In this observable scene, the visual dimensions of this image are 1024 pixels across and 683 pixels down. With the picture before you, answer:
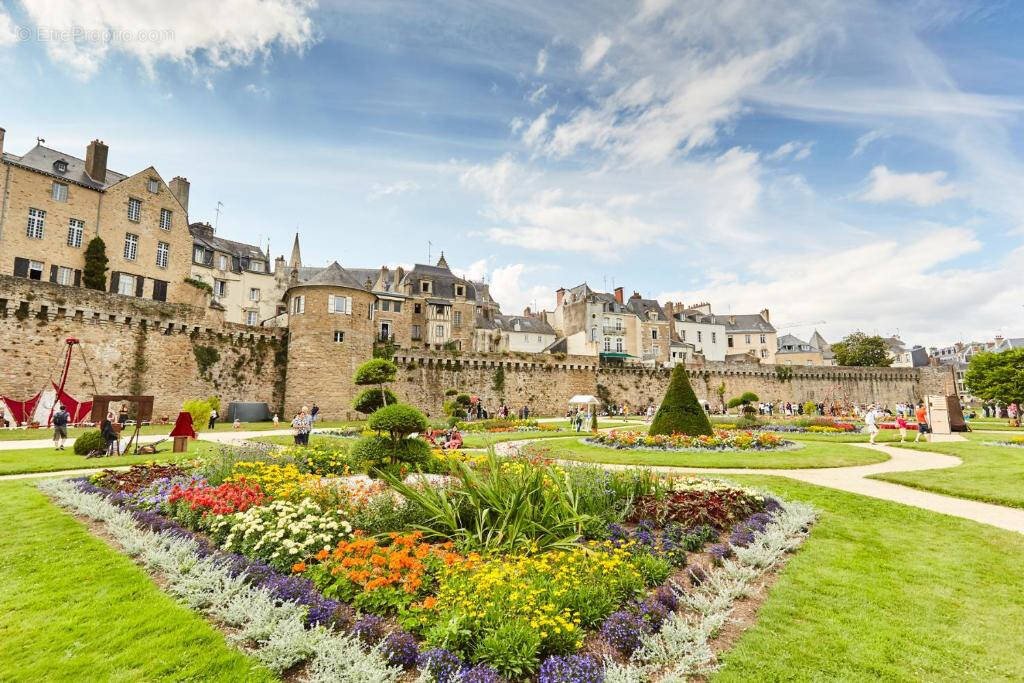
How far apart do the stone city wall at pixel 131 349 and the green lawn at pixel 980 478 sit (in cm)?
3490

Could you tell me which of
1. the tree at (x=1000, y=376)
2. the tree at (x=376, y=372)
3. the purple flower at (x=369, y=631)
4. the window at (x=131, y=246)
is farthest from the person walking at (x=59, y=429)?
the tree at (x=1000, y=376)

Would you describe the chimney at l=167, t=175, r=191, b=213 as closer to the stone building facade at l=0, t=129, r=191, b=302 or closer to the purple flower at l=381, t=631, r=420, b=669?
the stone building facade at l=0, t=129, r=191, b=302

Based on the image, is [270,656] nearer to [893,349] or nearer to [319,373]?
[319,373]

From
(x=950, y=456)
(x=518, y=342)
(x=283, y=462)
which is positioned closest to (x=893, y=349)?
(x=518, y=342)

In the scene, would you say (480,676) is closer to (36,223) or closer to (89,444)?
(89,444)

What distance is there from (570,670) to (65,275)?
136 feet

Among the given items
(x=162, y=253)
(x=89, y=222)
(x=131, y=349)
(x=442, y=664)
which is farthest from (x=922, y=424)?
(x=89, y=222)

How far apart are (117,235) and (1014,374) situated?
63607mm

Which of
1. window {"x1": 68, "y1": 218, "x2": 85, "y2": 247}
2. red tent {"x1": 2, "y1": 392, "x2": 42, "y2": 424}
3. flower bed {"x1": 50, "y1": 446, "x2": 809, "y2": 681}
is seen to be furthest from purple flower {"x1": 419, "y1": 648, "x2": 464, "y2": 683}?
window {"x1": 68, "y1": 218, "x2": 85, "y2": 247}

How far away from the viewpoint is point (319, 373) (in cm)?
3297

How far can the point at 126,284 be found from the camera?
34188 mm

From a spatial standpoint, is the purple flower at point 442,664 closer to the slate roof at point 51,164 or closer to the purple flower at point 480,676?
the purple flower at point 480,676

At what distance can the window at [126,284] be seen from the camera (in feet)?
111

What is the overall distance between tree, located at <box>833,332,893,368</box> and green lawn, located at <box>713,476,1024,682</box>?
79.0 meters
